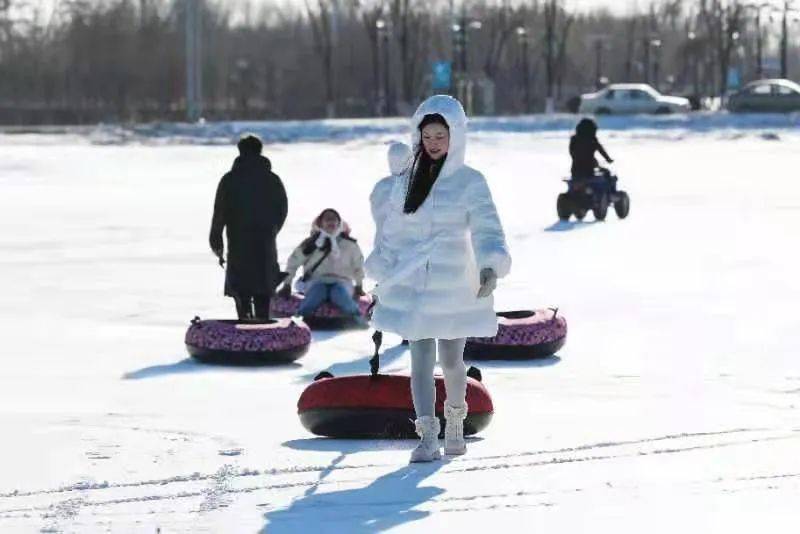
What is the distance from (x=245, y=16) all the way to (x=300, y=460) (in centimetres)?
12953

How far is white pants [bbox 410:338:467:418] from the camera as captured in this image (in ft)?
25.4

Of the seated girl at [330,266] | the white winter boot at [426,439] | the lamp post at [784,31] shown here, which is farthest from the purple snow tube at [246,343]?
the lamp post at [784,31]

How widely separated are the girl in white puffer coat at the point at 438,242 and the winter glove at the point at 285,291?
5876 mm

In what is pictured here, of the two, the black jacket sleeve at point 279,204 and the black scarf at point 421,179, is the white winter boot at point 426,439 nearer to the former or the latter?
the black scarf at point 421,179

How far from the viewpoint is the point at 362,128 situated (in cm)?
5597

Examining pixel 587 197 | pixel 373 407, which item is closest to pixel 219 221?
pixel 373 407

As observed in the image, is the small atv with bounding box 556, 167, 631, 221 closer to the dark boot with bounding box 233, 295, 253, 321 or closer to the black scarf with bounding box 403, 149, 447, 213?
the dark boot with bounding box 233, 295, 253, 321

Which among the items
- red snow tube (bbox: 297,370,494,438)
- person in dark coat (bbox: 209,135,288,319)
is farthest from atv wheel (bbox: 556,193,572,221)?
red snow tube (bbox: 297,370,494,438)

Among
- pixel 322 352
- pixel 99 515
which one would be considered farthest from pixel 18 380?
pixel 99 515

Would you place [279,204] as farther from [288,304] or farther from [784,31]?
[784,31]

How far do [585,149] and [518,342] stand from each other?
1342 cm

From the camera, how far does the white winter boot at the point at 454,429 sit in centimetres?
793

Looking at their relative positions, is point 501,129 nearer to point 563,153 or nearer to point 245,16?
point 563,153

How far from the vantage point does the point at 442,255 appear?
761 cm
